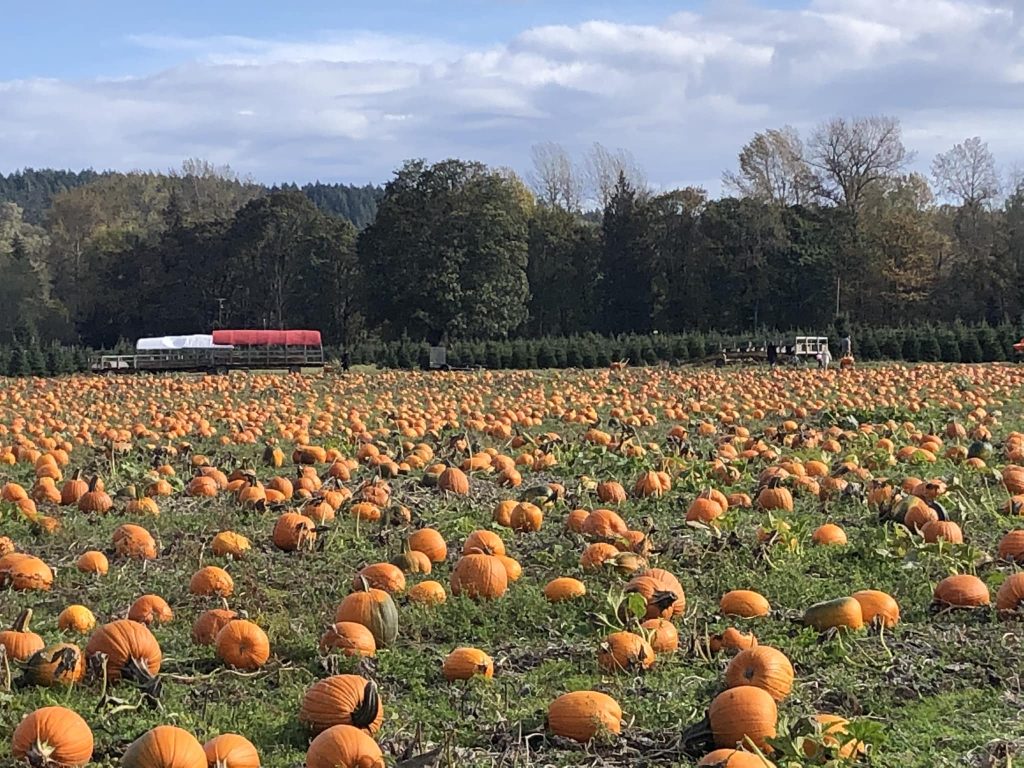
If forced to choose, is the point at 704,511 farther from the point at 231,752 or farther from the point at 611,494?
the point at 231,752

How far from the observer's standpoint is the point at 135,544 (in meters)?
6.81

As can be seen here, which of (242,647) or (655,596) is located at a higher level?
(655,596)

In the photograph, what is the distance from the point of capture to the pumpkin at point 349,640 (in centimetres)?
480

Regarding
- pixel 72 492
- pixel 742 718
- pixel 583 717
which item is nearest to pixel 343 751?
pixel 583 717

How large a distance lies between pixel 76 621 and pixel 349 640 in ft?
4.57

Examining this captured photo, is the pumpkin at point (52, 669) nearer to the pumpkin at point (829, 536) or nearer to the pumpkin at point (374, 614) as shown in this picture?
the pumpkin at point (374, 614)

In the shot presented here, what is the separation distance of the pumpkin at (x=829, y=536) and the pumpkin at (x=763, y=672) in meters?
2.65

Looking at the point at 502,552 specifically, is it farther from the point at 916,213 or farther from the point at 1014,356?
the point at 916,213

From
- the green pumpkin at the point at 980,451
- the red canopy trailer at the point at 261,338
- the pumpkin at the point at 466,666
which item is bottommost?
the pumpkin at the point at 466,666

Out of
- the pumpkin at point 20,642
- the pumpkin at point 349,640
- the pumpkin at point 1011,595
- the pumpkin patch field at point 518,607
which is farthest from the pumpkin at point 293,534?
the pumpkin at point 1011,595

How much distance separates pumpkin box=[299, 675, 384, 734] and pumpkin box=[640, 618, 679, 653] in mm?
1245

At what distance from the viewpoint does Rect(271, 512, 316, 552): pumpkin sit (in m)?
6.91

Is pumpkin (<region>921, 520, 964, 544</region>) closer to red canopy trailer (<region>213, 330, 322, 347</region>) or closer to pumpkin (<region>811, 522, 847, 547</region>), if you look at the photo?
pumpkin (<region>811, 522, 847, 547</region>)

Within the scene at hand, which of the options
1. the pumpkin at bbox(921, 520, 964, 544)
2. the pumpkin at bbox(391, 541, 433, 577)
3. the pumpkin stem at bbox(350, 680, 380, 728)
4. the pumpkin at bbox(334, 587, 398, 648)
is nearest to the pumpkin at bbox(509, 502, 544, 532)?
the pumpkin at bbox(391, 541, 433, 577)
